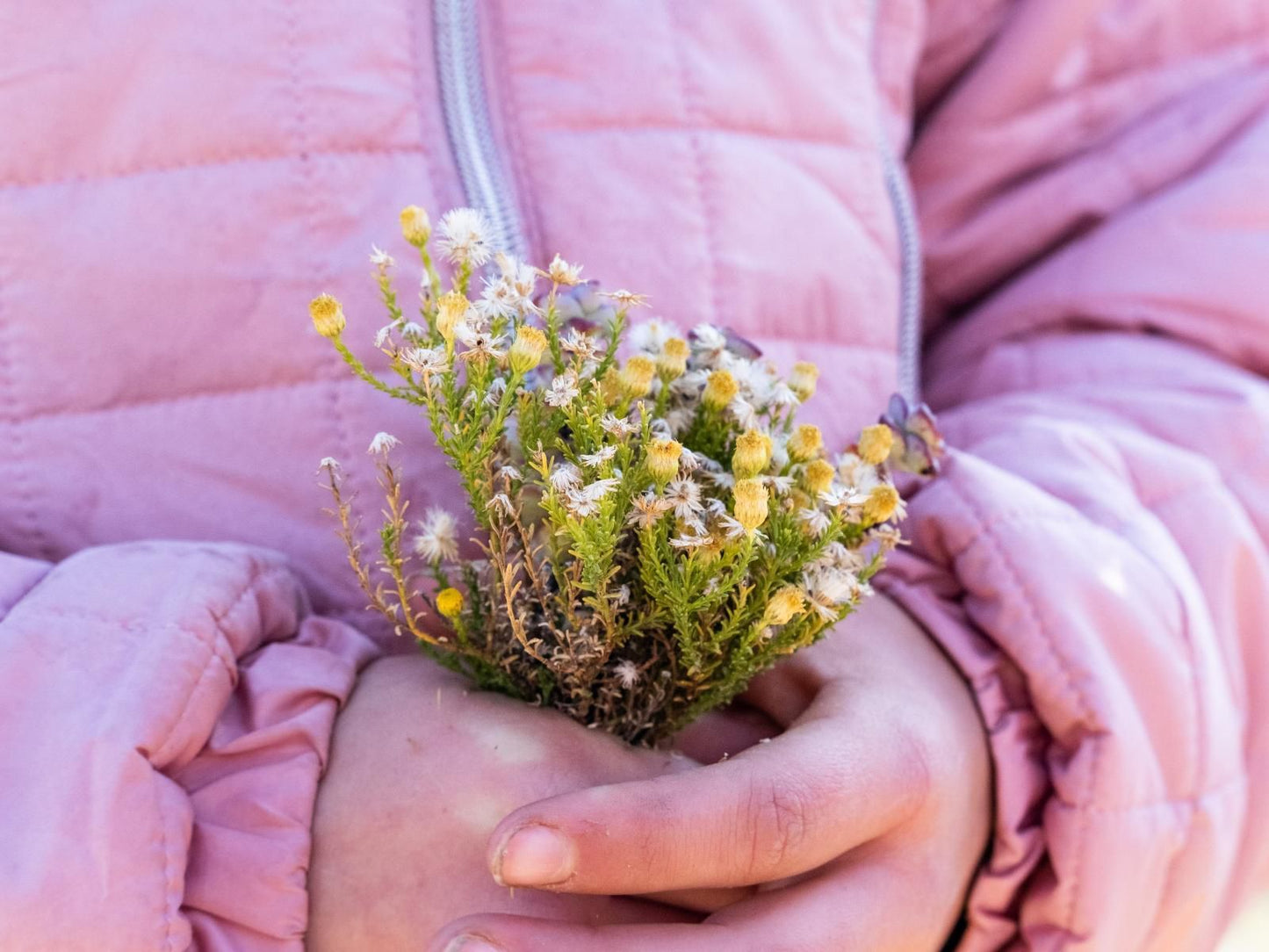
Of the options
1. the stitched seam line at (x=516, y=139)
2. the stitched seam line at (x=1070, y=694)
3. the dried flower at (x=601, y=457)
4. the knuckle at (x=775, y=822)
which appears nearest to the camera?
the dried flower at (x=601, y=457)

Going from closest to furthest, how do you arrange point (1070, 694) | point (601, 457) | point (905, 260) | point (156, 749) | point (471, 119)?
1. point (601, 457)
2. point (156, 749)
3. point (1070, 694)
4. point (471, 119)
5. point (905, 260)

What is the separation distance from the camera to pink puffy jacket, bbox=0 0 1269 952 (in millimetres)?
575

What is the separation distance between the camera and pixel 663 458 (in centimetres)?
46

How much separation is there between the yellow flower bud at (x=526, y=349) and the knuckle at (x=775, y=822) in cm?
26

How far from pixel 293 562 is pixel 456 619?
0.81 feet

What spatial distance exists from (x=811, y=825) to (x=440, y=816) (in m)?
0.21

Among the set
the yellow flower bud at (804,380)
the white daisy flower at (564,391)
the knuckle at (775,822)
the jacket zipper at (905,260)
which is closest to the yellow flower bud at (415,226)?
the white daisy flower at (564,391)

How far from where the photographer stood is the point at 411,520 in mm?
754

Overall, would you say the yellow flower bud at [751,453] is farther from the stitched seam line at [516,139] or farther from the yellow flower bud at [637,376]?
the stitched seam line at [516,139]

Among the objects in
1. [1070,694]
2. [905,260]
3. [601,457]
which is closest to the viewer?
[601,457]

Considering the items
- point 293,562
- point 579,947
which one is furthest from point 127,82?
point 579,947

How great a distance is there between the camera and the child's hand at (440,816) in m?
0.57

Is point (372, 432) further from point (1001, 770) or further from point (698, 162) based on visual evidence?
point (1001, 770)

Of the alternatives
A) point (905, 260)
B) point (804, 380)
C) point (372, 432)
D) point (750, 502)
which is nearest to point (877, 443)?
point (804, 380)
